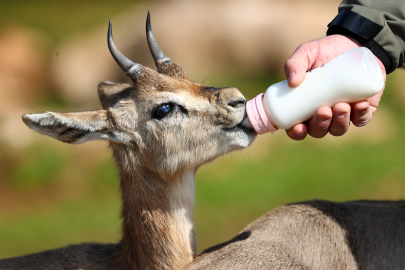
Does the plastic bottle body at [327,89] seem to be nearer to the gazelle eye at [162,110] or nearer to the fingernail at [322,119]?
the fingernail at [322,119]

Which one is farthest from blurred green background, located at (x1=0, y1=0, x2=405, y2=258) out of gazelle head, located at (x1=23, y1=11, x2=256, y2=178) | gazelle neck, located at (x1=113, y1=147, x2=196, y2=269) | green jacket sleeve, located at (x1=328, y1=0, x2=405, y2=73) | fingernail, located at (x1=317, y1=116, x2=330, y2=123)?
green jacket sleeve, located at (x1=328, y1=0, x2=405, y2=73)

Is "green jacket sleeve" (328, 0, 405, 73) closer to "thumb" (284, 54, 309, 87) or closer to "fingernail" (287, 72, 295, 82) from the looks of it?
"thumb" (284, 54, 309, 87)

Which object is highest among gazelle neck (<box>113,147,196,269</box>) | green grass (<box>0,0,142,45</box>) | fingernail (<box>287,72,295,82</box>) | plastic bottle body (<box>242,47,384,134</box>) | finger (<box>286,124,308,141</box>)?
green grass (<box>0,0,142,45</box>)

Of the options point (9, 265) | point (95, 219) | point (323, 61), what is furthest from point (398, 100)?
point (9, 265)

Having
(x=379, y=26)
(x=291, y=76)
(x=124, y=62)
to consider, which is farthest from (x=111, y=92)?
(x=379, y=26)

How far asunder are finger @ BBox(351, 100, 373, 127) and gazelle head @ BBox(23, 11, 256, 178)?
0.98 metres

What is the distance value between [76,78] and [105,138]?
1110cm

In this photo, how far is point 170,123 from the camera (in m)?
4.59

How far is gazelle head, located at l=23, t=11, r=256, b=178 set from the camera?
14.8 feet

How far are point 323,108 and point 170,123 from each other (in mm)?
1501

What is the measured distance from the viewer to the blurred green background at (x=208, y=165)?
421 inches

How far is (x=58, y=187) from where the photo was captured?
11789 mm

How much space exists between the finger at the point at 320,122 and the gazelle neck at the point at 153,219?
1.37m

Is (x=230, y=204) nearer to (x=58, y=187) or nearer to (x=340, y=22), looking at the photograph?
(x=58, y=187)
